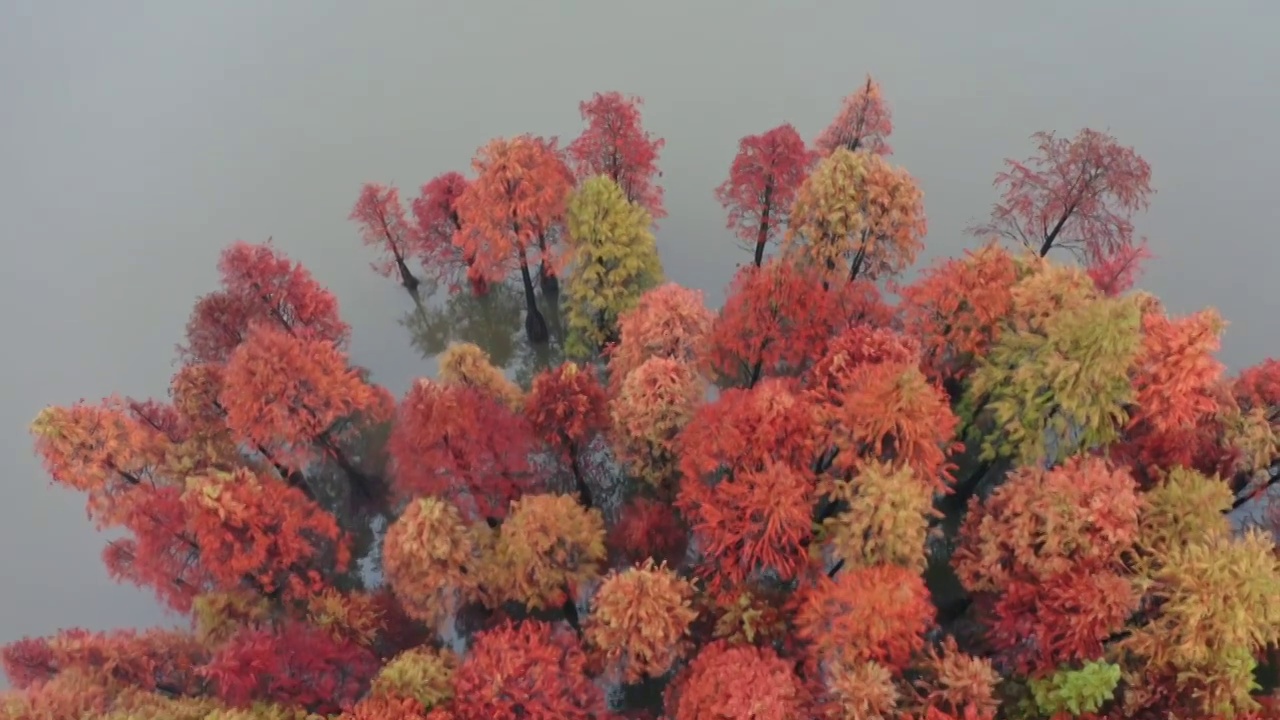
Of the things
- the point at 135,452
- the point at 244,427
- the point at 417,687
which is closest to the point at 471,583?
the point at 417,687

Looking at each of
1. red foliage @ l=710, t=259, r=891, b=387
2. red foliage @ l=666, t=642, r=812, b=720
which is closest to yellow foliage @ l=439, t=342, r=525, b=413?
red foliage @ l=710, t=259, r=891, b=387

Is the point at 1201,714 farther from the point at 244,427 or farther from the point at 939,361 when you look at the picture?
the point at 244,427

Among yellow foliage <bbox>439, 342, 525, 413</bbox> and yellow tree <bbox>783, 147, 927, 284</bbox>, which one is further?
yellow foliage <bbox>439, 342, 525, 413</bbox>

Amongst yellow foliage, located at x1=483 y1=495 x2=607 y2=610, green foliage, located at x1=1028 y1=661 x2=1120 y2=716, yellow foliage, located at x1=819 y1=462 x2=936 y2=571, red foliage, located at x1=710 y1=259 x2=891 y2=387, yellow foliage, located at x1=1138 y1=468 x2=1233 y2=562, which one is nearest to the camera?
green foliage, located at x1=1028 y1=661 x2=1120 y2=716

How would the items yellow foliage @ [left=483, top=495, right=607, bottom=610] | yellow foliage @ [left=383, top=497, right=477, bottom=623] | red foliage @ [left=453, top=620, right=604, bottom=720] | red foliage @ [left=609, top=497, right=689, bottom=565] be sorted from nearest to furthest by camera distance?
red foliage @ [left=453, top=620, right=604, bottom=720]
yellow foliage @ [left=383, top=497, right=477, bottom=623]
yellow foliage @ [left=483, top=495, right=607, bottom=610]
red foliage @ [left=609, top=497, right=689, bottom=565]

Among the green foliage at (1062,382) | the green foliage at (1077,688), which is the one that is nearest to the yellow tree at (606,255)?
the green foliage at (1062,382)

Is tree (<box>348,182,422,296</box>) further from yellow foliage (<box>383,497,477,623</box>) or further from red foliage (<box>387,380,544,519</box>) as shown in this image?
yellow foliage (<box>383,497,477,623</box>)

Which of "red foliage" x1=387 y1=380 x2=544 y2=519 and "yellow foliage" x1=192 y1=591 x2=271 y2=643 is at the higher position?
"red foliage" x1=387 y1=380 x2=544 y2=519
